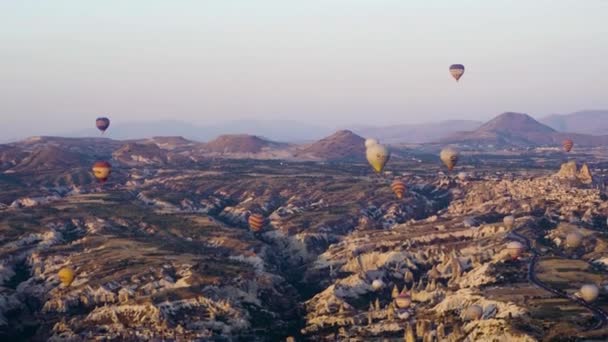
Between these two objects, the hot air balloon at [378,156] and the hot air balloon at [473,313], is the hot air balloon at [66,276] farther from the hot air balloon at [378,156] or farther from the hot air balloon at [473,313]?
the hot air balloon at [473,313]

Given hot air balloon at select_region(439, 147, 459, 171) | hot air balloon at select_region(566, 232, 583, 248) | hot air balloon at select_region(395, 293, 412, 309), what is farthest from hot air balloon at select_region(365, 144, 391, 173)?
hot air balloon at select_region(395, 293, 412, 309)

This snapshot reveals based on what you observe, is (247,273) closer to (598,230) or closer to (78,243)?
(78,243)

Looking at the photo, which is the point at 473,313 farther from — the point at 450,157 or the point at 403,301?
the point at 450,157

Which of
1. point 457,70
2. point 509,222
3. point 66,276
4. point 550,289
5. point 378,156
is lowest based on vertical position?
point 550,289

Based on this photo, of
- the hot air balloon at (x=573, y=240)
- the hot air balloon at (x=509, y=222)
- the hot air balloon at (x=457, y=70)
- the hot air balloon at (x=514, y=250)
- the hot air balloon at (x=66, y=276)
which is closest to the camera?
the hot air balloon at (x=66, y=276)

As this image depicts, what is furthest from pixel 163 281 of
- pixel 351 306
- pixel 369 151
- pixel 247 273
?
pixel 369 151

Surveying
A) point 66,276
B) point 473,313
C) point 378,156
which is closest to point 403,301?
point 473,313

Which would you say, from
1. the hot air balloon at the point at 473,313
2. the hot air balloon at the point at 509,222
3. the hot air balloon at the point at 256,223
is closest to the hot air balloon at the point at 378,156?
the hot air balloon at the point at 509,222
